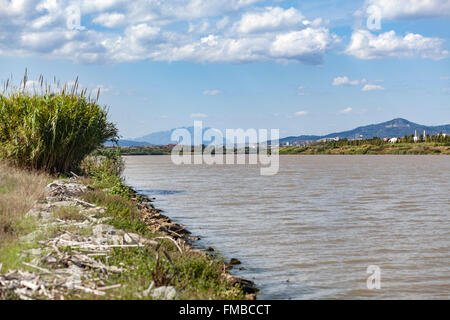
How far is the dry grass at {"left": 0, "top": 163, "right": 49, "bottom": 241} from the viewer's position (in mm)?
10016

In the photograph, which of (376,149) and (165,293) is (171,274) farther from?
(376,149)

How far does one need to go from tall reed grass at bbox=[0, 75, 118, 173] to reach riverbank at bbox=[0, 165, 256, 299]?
273 inches

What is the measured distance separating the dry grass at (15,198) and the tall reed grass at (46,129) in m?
2.24

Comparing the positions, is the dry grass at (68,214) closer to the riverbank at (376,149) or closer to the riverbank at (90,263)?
the riverbank at (90,263)

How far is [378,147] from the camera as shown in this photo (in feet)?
516

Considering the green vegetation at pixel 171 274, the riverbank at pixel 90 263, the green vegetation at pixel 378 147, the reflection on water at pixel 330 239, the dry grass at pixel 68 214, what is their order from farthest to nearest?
1. the green vegetation at pixel 378 147
2. the dry grass at pixel 68 214
3. the reflection on water at pixel 330 239
4. the green vegetation at pixel 171 274
5. the riverbank at pixel 90 263

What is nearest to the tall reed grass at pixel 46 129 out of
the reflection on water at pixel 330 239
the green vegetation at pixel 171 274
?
the reflection on water at pixel 330 239

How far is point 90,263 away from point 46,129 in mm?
12591

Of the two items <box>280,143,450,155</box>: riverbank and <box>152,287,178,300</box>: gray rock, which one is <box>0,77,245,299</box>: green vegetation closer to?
<box>152,287,178,300</box>: gray rock

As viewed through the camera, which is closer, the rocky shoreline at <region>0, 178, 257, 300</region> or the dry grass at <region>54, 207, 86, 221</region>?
the rocky shoreline at <region>0, 178, 257, 300</region>

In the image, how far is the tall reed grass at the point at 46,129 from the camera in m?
19.1

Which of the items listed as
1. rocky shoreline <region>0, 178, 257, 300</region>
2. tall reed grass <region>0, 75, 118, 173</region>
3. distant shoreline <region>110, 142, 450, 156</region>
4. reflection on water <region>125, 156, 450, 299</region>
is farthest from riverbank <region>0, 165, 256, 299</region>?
distant shoreline <region>110, 142, 450, 156</region>

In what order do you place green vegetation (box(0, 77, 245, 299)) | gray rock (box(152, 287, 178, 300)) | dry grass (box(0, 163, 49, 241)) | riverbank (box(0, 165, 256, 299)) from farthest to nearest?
dry grass (box(0, 163, 49, 241)) < green vegetation (box(0, 77, 245, 299)) < riverbank (box(0, 165, 256, 299)) < gray rock (box(152, 287, 178, 300))
